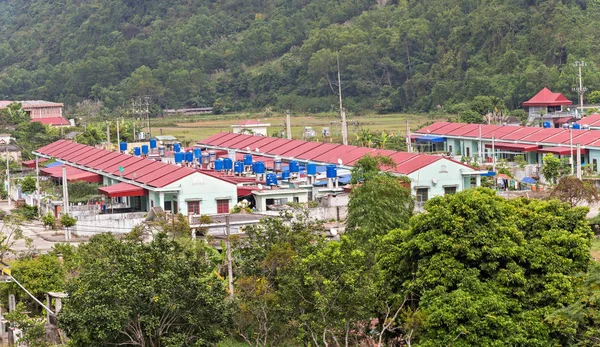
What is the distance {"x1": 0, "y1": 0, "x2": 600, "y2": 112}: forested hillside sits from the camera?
73500 mm

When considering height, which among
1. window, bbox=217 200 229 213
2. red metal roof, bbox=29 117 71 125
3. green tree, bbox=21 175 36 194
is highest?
red metal roof, bbox=29 117 71 125

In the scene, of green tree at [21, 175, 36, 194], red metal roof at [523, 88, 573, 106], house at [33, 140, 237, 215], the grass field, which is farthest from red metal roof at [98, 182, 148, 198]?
red metal roof at [523, 88, 573, 106]

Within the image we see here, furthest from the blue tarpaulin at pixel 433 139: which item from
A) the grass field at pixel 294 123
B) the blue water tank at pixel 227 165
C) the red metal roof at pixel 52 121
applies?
the red metal roof at pixel 52 121

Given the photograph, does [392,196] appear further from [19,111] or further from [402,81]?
[402,81]

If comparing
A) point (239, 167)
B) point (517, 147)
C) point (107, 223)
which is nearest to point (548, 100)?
point (517, 147)

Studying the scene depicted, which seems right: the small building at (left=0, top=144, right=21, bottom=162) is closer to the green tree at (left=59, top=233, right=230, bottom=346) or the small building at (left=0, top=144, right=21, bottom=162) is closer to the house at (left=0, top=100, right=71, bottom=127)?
the house at (left=0, top=100, right=71, bottom=127)

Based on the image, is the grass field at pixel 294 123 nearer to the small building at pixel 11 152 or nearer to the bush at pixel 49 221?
the small building at pixel 11 152

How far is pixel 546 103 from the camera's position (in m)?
60.0

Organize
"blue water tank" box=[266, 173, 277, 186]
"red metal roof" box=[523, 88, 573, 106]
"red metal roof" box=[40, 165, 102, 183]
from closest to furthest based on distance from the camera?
"blue water tank" box=[266, 173, 277, 186], "red metal roof" box=[40, 165, 102, 183], "red metal roof" box=[523, 88, 573, 106]

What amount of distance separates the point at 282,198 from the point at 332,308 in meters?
17.1

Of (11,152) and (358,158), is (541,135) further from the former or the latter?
(11,152)

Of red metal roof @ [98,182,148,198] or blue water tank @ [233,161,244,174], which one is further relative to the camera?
blue water tank @ [233,161,244,174]

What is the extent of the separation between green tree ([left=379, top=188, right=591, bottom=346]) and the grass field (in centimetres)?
4050

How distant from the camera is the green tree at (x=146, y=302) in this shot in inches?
698
